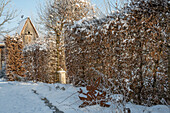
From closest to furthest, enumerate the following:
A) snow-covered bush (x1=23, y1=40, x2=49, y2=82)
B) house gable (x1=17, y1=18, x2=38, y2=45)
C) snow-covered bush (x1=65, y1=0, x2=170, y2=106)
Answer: snow-covered bush (x1=65, y1=0, x2=170, y2=106)
snow-covered bush (x1=23, y1=40, x2=49, y2=82)
house gable (x1=17, y1=18, x2=38, y2=45)

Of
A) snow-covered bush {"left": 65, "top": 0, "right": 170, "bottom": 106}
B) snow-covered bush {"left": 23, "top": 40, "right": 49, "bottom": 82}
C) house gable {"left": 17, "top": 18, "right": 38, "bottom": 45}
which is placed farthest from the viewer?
house gable {"left": 17, "top": 18, "right": 38, "bottom": 45}

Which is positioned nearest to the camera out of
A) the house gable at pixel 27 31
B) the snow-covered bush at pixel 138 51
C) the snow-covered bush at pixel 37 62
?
the snow-covered bush at pixel 138 51

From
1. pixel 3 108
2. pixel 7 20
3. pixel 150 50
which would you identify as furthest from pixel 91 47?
pixel 7 20

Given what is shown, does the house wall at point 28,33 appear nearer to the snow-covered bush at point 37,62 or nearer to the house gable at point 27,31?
the house gable at point 27,31

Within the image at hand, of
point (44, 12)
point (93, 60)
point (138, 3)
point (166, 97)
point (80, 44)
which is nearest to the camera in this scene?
point (166, 97)

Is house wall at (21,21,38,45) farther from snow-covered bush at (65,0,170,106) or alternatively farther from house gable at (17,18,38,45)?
snow-covered bush at (65,0,170,106)

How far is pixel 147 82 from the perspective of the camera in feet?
11.7

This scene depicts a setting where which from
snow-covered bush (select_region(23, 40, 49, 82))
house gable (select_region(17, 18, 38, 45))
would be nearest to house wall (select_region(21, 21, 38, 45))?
house gable (select_region(17, 18, 38, 45))

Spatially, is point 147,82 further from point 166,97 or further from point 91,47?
point 91,47

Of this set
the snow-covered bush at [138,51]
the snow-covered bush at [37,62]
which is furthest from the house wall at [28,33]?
the snow-covered bush at [138,51]

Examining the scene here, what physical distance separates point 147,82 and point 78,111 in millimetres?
1649

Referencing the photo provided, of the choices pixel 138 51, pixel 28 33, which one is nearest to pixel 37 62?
pixel 138 51

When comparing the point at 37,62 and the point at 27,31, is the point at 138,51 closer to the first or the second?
the point at 37,62

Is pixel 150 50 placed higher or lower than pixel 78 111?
higher
